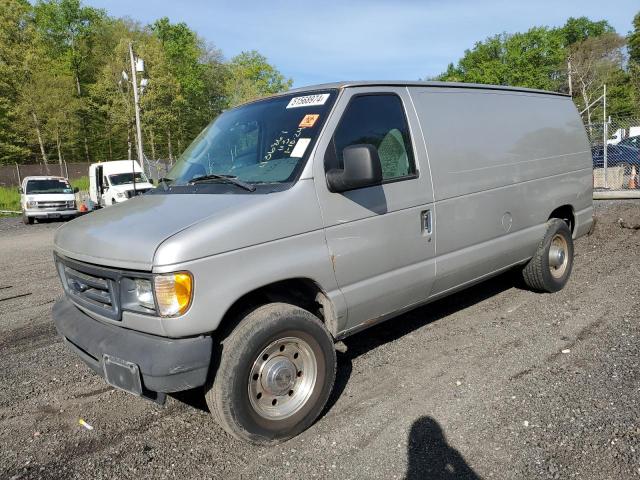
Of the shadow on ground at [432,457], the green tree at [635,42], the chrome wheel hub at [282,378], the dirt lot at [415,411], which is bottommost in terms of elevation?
the shadow on ground at [432,457]

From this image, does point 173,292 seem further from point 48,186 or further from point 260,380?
point 48,186

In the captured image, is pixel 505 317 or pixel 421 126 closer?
pixel 421 126

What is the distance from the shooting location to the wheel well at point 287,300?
2.96 m

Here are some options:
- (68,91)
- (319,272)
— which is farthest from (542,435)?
(68,91)

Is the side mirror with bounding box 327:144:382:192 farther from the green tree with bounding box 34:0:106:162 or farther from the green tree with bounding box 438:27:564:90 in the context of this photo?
the green tree with bounding box 34:0:106:162

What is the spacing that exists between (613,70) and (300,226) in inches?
2166

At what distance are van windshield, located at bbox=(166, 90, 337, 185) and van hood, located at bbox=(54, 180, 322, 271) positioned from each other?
26cm

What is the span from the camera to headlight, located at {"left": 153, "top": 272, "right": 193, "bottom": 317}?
8.48ft

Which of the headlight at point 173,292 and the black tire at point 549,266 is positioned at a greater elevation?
the headlight at point 173,292

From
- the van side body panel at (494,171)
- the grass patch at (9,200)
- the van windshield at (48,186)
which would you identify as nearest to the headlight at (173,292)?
the van side body panel at (494,171)

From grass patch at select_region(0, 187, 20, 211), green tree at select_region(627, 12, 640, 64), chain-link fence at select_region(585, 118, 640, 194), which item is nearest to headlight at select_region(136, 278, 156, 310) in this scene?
chain-link fence at select_region(585, 118, 640, 194)

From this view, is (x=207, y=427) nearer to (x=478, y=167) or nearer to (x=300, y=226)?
(x=300, y=226)

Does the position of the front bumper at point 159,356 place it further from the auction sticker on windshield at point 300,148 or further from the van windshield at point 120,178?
the van windshield at point 120,178

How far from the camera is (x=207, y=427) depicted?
10.8 ft
